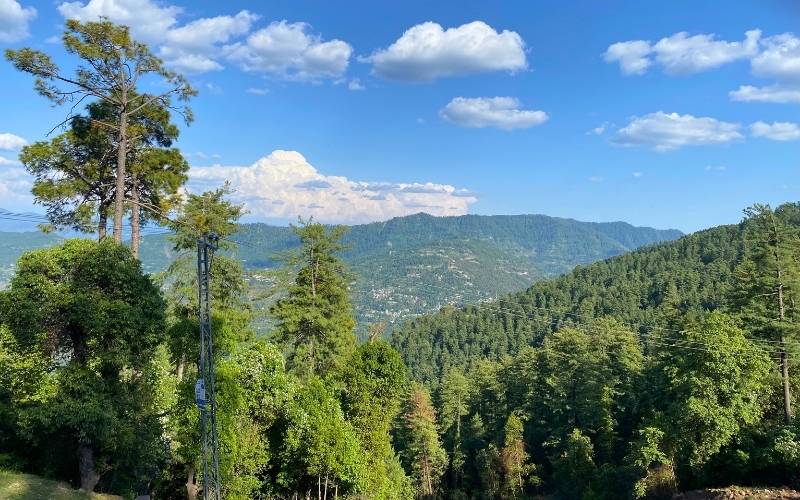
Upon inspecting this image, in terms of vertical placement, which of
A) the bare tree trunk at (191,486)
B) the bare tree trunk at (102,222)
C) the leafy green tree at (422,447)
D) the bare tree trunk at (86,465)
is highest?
the bare tree trunk at (102,222)

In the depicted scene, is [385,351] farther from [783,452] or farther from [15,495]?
[783,452]

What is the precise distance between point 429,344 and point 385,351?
130870 millimetres

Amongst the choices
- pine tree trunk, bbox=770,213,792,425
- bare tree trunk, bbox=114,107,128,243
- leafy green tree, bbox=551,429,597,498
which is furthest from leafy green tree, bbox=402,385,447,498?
bare tree trunk, bbox=114,107,128,243

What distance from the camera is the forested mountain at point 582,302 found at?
12351cm

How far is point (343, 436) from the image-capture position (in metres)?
22.9

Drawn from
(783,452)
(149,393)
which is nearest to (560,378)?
(783,452)

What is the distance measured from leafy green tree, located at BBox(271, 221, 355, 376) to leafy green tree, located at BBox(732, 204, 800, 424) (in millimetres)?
22699

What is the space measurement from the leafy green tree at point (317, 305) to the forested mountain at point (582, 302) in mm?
97306

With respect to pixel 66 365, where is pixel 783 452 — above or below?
below

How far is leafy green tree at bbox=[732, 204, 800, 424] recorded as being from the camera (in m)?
28.1

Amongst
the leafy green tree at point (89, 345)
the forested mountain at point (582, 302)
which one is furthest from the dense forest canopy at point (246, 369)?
the forested mountain at point (582, 302)

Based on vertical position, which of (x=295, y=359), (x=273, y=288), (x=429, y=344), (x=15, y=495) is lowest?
(x=429, y=344)

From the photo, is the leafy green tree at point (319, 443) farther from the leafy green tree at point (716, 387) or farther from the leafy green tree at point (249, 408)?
the leafy green tree at point (716, 387)

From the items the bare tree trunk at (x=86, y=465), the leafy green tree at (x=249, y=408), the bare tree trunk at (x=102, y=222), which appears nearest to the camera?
the bare tree trunk at (x=86, y=465)
